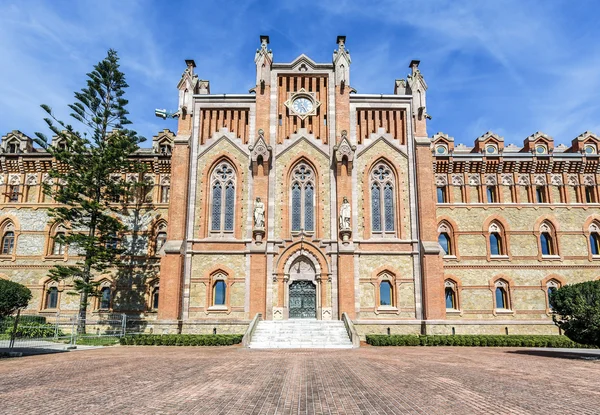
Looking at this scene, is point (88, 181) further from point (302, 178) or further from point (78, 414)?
point (78, 414)

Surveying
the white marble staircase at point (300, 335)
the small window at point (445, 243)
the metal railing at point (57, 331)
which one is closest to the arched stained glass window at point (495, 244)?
the small window at point (445, 243)

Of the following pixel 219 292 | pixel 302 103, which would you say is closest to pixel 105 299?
pixel 219 292

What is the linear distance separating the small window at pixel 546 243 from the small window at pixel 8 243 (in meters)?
40.4

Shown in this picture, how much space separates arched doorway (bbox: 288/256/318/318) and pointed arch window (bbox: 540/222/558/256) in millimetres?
17946

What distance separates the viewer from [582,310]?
18172mm

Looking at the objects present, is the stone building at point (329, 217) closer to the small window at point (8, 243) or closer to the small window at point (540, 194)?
the small window at point (8, 243)

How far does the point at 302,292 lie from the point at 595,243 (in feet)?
75.7

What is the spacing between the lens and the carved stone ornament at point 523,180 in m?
33.7

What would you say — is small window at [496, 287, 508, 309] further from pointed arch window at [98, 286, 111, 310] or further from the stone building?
pointed arch window at [98, 286, 111, 310]

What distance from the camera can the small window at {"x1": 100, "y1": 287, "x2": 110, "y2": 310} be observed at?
31895 mm

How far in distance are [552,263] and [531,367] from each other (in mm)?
20287

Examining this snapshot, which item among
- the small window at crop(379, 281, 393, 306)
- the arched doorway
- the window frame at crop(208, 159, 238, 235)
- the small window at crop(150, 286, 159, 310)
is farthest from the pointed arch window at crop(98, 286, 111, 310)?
the small window at crop(379, 281, 393, 306)

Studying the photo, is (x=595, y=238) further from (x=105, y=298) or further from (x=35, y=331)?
(x=35, y=331)

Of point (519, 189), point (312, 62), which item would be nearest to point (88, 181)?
point (312, 62)
